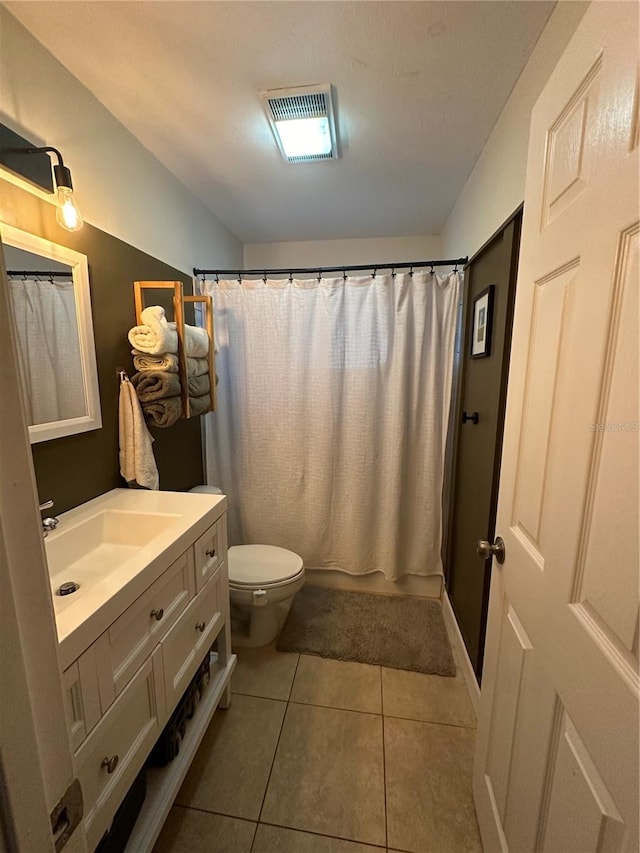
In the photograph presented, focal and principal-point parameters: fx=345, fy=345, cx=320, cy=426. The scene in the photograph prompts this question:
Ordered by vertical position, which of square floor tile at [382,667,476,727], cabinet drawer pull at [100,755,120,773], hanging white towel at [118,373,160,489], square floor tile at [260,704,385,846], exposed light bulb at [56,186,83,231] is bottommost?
square floor tile at [382,667,476,727]

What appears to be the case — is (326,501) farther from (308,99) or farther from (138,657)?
(308,99)

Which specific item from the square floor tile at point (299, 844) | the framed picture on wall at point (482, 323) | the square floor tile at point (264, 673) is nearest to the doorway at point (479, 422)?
the framed picture on wall at point (482, 323)

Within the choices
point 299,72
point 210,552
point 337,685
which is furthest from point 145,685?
point 299,72

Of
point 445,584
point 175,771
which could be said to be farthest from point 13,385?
point 445,584

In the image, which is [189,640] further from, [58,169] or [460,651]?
[58,169]

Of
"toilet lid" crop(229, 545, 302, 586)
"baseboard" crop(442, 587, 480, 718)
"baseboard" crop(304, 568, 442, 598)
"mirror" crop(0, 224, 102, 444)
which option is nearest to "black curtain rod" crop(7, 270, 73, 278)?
"mirror" crop(0, 224, 102, 444)

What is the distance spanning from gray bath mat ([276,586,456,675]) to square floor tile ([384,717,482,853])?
1.00 ft

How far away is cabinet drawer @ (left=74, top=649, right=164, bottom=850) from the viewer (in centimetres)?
76

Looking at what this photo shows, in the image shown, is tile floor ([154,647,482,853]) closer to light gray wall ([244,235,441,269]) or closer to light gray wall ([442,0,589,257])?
light gray wall ([442,0,589,257])

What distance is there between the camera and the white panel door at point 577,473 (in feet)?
1.65

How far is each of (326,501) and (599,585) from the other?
1688 millimetres

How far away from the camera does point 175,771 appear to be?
1.10m

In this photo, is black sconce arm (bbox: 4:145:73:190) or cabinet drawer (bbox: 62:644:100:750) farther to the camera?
black sconce arm (bbox: 4:145:73:190)

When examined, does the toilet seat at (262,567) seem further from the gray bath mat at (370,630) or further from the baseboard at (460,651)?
the baseboard at (460,651)
